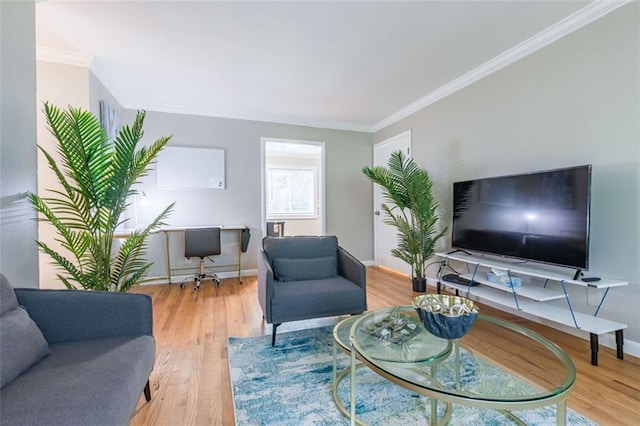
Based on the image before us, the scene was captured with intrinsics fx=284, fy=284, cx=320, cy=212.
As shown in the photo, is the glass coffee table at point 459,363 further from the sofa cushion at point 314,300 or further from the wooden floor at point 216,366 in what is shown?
A: the sofa cushion at point 314,300

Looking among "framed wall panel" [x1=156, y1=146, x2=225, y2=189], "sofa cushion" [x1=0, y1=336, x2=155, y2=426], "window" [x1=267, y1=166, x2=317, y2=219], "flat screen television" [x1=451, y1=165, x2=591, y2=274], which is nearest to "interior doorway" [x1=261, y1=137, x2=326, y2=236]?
"window" [x1=267, y1=166, x2=317, y2=219]

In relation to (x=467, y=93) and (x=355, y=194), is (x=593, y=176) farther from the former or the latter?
(x=355, y=194)

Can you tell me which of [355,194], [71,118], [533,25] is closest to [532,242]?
[533,25]

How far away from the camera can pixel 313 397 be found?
1575 millimetres

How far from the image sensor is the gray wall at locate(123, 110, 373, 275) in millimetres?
4012

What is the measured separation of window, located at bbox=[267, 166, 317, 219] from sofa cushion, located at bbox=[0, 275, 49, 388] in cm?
533

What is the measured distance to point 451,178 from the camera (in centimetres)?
348

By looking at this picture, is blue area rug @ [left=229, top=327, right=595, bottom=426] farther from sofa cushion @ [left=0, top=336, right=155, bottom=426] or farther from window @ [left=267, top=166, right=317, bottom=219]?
window @ [left=267, top=166, right=317, bottom=219]

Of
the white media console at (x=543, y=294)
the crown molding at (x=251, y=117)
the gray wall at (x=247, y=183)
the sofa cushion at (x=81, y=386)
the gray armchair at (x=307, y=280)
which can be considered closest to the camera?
the sofa cushion at (x=81, y=386)

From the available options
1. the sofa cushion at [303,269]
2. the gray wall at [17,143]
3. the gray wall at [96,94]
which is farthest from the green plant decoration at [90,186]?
the gray wall at [96,94]

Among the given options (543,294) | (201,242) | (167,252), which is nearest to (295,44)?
(201,242)

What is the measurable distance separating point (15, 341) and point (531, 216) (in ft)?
10.5

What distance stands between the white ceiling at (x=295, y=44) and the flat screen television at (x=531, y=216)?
1222 millimetres

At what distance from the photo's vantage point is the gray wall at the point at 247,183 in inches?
158
